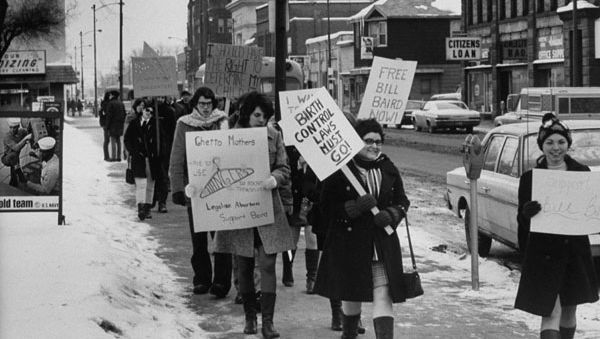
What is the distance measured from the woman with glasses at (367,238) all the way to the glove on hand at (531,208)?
75 centimetres

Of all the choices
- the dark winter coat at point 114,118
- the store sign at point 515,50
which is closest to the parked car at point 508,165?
the dark winter coat at point 114,118

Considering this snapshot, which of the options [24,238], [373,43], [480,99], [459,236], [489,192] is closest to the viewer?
[24,238]

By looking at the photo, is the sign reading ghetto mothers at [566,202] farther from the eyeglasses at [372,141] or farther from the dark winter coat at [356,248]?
the eyeglasses at [372,141]

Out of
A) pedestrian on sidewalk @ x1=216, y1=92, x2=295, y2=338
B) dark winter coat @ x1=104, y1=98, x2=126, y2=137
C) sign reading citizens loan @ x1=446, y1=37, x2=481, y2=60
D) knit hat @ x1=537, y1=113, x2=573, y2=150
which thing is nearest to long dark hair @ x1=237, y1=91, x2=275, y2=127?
pedestrian on sidewalk @ x1=216, y1=92, x2=295, y2=338

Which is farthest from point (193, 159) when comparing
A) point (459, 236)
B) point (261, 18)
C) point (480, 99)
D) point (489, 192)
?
point (261, 18)

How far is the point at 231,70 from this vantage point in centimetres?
1433

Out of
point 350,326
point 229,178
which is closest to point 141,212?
point 229,178

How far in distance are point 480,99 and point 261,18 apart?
176ft

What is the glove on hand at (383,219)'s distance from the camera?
6719mm

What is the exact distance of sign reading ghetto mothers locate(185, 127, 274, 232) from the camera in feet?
26.6

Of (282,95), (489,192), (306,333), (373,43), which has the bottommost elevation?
(306,333)

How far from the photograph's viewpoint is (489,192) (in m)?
11.4

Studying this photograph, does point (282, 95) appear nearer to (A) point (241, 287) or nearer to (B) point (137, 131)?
(A) point (241, 287)

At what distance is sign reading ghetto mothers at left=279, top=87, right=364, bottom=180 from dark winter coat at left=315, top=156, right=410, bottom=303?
166mm
